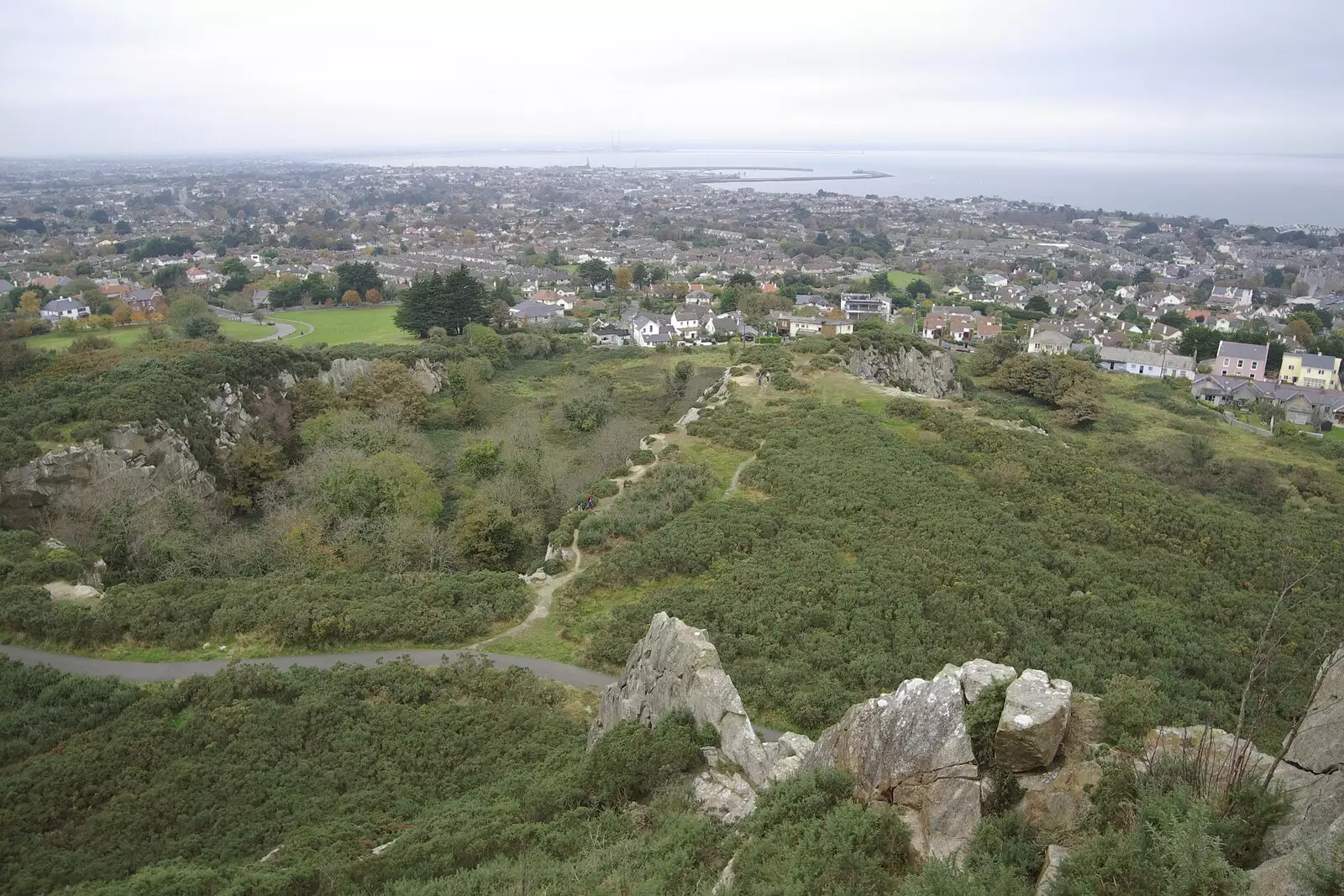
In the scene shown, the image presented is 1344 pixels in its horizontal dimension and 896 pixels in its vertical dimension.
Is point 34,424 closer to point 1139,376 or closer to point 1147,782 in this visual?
point 1147,782

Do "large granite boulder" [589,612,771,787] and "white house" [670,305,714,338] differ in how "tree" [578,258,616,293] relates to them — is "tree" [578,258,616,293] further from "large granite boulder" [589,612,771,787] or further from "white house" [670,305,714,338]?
"large granite boulder" [589,612,771,787]

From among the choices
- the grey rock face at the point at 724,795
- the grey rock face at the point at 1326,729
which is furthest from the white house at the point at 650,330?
the grey rock face at the point at 1326,729

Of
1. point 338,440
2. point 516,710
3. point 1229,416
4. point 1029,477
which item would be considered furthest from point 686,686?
point 1229,416

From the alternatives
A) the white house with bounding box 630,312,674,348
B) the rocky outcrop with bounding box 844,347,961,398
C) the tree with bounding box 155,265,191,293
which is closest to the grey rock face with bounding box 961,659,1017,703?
the rocky outcrop with bounding box 844,347,961,398

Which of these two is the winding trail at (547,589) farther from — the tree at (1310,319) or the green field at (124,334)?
the tree at (1310,319)

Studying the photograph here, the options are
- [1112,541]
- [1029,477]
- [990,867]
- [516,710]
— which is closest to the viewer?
[990,867]
